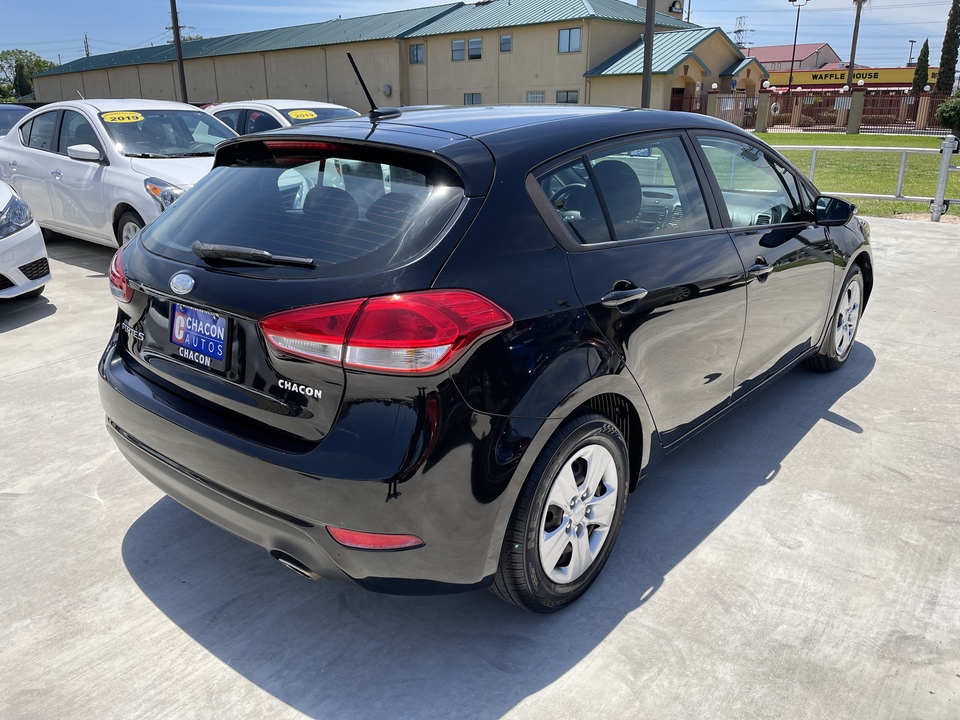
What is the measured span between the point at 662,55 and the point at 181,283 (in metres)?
41.7

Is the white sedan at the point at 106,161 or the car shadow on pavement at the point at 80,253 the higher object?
the white sedan at the point at 106,161

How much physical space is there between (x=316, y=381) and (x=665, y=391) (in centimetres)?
149

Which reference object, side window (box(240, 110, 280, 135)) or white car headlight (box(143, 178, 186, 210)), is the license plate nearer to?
white car headlight (box(143, 178, 186, 210))

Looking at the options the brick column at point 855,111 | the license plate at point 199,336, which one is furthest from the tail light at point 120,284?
the brick column at point 855,111

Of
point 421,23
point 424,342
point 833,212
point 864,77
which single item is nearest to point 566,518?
point 424,342

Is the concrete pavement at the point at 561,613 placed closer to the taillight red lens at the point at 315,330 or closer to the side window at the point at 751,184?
the taillight red lens at the point at 315,330

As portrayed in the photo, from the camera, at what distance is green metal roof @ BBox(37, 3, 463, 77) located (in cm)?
4591

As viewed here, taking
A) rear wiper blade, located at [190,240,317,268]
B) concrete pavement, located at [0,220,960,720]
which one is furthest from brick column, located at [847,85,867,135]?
rear wiper blade, located at [190,240,317,268]

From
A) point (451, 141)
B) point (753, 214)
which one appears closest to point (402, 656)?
point (451, 141)

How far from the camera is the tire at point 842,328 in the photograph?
483 centimetres

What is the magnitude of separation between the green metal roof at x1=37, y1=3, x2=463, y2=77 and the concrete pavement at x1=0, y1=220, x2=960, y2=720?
44882 mm

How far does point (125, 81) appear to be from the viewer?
62.9 metres

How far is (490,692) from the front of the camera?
2.39 metres

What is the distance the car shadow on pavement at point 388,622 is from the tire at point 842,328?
5.86 ft
